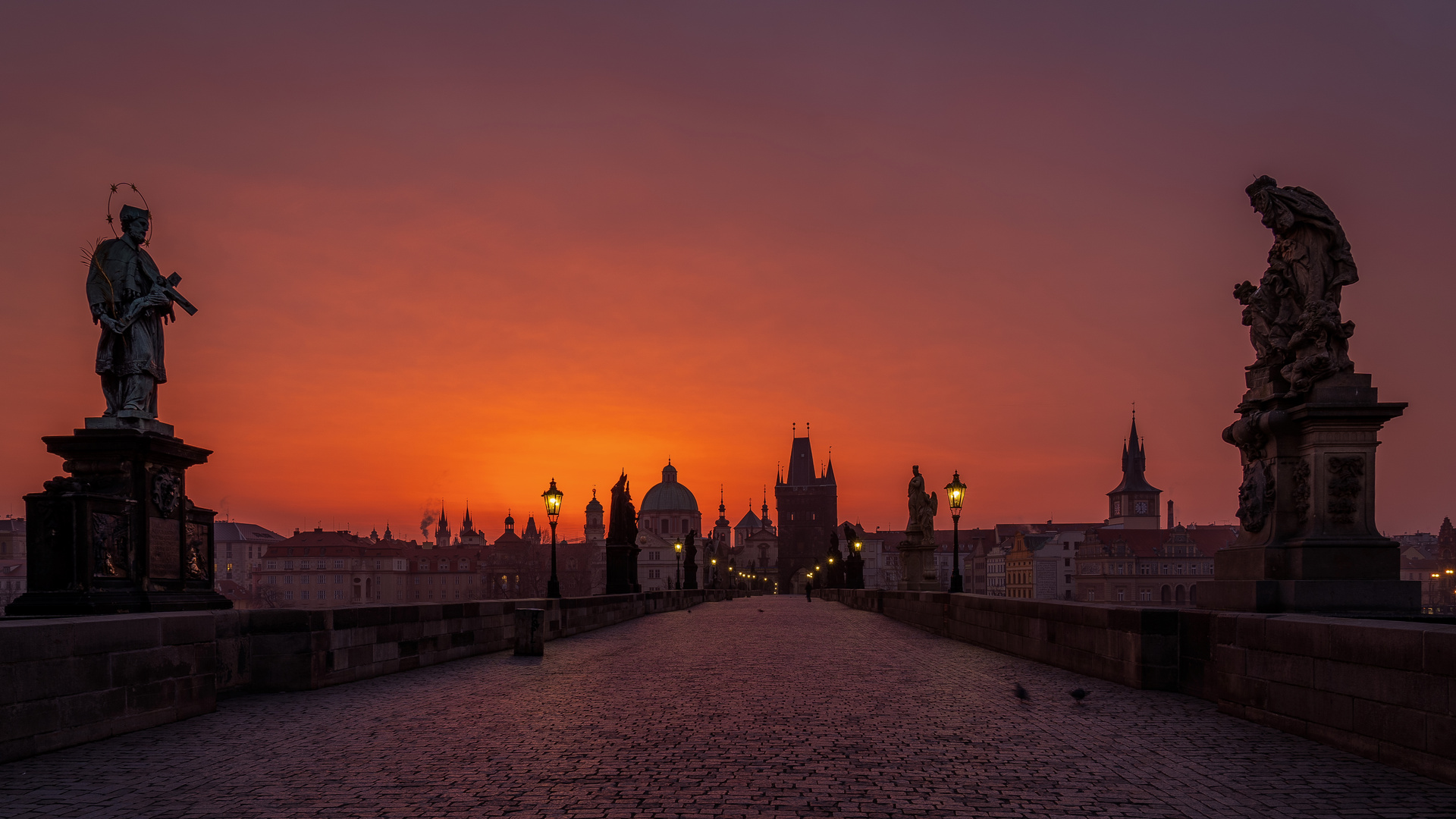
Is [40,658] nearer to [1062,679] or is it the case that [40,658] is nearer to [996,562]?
[1062,679]

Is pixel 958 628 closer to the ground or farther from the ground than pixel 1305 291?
closer to the ground

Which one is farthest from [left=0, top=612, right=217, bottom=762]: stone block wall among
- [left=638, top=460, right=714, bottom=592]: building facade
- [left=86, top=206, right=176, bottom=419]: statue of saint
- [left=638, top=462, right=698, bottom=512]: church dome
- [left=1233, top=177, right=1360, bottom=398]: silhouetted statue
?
[left=638, top=462, right=698, bottom=512]: church dome

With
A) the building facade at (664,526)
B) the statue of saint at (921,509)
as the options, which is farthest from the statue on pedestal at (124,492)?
the building facade at (664,526)

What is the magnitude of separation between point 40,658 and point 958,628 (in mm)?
17695

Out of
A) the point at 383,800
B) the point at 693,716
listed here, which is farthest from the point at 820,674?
the point at 383,800

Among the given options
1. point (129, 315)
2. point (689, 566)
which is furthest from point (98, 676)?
point (689, 566)

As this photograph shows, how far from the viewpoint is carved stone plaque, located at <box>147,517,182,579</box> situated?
10.4 metres

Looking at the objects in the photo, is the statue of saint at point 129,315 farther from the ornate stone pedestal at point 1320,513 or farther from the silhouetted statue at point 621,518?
the silhouetted statue at point 621,518

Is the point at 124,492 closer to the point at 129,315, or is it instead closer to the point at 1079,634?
the point at 129,315

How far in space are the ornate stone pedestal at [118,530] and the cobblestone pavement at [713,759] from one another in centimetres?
143

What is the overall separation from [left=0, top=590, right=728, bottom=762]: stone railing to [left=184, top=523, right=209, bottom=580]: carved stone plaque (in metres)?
0.60

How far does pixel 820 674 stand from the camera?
1390cm

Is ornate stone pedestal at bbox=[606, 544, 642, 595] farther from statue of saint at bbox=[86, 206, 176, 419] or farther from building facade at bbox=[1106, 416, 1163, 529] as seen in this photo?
building facade at bbox=[1106, 416, 1163, 529]

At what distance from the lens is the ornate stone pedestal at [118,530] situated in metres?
9.45
